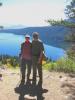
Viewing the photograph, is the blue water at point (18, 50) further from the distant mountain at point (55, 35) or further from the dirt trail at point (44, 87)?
the dirt trail at point (44, 87)

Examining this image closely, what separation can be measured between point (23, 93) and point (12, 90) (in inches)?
28.4

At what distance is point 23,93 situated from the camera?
13.9 metres

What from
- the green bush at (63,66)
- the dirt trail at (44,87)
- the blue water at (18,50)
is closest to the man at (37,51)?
the dirt trail at (44,87)

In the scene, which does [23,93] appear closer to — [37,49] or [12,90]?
[12,90]

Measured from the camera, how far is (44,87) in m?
15.2

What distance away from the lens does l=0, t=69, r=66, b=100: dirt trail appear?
13734 millimetres

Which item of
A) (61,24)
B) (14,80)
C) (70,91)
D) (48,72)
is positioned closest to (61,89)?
(70,91)

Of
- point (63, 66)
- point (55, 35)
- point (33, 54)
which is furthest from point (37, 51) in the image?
point (55, 35)

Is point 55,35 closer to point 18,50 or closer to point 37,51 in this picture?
point 18,50

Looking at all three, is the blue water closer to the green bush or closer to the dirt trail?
the dirt trail

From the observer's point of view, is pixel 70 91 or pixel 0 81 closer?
pixel 70 91

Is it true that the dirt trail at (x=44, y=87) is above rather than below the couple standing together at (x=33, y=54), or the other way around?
below

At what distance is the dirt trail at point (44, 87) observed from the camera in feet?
45.1

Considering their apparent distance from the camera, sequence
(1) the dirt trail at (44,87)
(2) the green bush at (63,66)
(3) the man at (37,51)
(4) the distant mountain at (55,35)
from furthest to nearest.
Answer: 1. (4) the distant mountain at (55,35)
2. (2) the green bush at (63,66)
3. (3) the man at (37,51)
4. (1) the dirt trail at (44,87)
